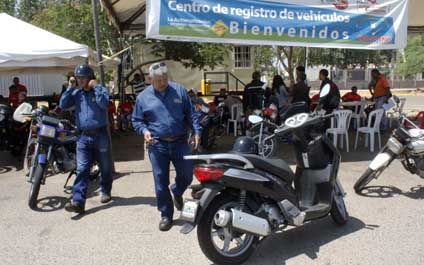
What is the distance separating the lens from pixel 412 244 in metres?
4.46

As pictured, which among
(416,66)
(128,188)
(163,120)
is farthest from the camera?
(416,66)

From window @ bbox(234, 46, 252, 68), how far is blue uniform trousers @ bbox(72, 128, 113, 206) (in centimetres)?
2299

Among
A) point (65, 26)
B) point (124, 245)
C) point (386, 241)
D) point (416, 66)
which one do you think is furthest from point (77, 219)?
point (416, 66)

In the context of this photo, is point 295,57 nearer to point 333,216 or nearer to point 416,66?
point 416,66

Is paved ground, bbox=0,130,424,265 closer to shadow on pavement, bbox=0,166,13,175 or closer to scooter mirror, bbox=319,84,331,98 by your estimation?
scooter mirror, bbox=319,84,331,98

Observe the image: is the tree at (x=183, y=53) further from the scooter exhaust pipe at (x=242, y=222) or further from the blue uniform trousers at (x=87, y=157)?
the scooter exhaust pipe at (x=242, y=222)

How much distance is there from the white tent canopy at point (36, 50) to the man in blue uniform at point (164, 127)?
3664mm

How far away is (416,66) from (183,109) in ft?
121

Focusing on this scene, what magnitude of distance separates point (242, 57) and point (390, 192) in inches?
896

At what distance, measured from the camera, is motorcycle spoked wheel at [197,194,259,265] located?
3.88 metres

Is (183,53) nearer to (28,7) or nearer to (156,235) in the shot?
(156,235)

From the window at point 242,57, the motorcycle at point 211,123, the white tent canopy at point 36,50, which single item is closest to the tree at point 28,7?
the window at point 242,57

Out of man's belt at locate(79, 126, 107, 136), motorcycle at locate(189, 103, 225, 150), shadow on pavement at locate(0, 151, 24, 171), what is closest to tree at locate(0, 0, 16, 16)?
shadow on pavement at locate(0, 151, 24, 171)

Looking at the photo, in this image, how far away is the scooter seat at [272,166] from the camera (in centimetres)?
403
